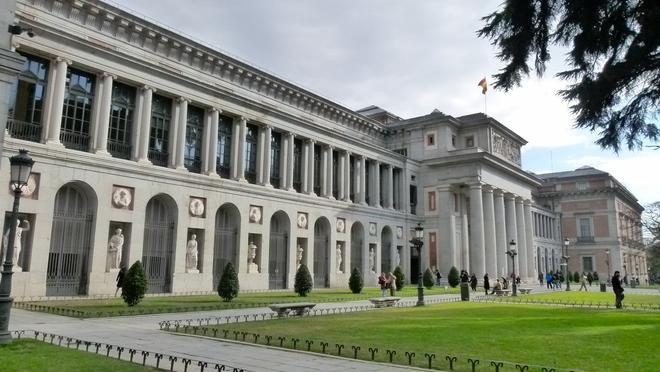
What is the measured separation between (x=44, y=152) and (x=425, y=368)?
73.8 feet

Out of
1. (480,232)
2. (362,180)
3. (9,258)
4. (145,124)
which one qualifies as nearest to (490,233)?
(480,232)

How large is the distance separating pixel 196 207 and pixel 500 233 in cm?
3945

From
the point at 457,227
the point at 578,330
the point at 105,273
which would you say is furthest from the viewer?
the point at 457,227

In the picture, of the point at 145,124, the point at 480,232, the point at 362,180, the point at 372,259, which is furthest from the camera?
the point at 480,232

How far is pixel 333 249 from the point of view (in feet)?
137

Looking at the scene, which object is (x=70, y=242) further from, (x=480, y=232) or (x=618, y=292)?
(x=480, y=232)

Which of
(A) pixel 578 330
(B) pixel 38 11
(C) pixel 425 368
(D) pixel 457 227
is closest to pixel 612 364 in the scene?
(C) pixel 425 368

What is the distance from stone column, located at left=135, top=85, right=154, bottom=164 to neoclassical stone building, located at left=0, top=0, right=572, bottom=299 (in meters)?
0.09

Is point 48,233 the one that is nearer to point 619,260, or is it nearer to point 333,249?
point 333,249

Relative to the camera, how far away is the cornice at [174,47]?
2614 centimetres

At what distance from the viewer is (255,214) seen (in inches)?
1382

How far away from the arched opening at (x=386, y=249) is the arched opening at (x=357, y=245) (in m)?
4.02

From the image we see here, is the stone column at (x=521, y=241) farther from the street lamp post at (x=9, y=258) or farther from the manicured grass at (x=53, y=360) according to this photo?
the street lamp post at (x=9, y=258)

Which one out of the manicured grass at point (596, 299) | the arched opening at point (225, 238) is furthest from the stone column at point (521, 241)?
the arched opening at point (225, 238)
